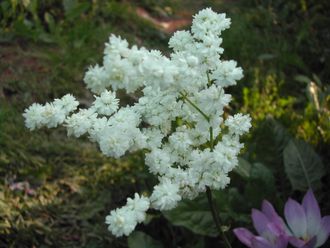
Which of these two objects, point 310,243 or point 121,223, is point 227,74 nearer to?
point 121,223

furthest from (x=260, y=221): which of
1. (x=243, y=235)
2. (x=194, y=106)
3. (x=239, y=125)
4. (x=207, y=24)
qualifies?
(x=207, y=24)

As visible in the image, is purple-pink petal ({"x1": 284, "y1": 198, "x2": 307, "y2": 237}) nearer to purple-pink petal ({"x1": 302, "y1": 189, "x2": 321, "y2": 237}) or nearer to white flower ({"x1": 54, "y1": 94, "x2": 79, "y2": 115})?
purple-pink petal ({"x1": 302, "y1": 189, "x2": 321, "y2": 237})

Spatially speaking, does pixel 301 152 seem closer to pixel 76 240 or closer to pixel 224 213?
pixel 224 213

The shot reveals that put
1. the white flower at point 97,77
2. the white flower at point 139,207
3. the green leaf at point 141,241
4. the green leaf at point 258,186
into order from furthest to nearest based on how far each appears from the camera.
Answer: the green leaf at point 258,186 → the green leaf at point 141,241 → the white flower at point 139,207 → the white flower at point 97,77

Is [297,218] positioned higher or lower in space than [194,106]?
lower

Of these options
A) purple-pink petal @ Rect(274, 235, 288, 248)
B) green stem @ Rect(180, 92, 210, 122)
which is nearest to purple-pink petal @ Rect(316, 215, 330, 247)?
purple-pink petal @ Rect(274, 235, 288, 248)

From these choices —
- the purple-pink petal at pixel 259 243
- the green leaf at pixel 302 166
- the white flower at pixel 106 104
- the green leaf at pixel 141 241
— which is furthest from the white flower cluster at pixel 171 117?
the green leaf at pixel 302 166

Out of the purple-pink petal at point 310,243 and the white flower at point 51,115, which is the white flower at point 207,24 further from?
the purple-pink petal at point 310,243
